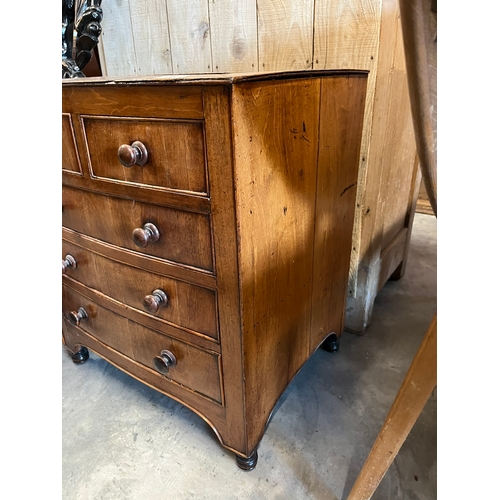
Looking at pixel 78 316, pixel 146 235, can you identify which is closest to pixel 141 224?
pixel 146 235

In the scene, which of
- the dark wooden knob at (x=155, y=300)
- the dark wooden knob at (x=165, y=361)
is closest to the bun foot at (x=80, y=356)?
the dark wooden knob at (x=165, y=361)

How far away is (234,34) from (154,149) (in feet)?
2.37

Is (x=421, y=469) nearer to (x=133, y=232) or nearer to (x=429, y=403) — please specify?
(x=429, y=403)

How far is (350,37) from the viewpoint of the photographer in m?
1.04

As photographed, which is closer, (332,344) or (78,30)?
(78,30)

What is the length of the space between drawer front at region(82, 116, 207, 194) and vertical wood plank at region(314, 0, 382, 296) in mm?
671

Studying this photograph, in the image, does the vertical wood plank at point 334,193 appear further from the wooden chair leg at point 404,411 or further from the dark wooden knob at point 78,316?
the dark wooden knob at point 78,316

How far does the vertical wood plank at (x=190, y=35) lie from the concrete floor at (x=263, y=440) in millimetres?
1104

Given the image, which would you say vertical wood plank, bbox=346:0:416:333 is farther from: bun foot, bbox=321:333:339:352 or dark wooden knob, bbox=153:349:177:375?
dark wooden knob, bbox=153:349:177:375

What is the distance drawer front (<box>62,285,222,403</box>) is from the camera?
863mm

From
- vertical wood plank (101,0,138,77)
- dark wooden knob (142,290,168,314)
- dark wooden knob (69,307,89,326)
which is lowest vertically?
dark wooden knob (69,307,89,326)

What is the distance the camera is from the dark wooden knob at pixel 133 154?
26.9 inches

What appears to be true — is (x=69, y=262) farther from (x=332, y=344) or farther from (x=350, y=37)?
(x=350, y=37)

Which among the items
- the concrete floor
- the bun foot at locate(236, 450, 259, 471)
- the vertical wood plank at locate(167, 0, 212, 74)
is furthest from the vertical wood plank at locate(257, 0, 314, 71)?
the bun foot at locate(236, 450, 259, 471)
